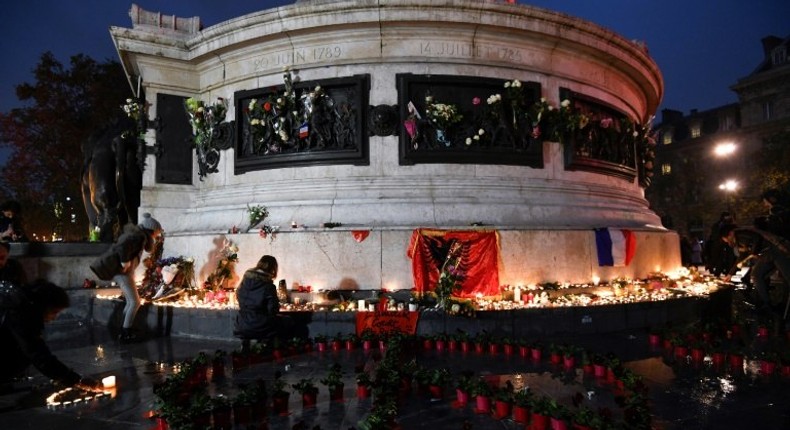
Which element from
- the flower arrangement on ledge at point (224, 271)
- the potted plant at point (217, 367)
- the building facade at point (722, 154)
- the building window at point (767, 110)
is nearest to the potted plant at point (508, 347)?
the potted plant at point (217, 367)

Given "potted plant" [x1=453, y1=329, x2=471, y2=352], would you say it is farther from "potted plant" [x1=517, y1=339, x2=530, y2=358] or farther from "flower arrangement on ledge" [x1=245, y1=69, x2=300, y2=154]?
"flower arrangement on ledge" [x1=245, y1=69, x2=300, y2=154]

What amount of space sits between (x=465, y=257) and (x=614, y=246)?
11.8 feet

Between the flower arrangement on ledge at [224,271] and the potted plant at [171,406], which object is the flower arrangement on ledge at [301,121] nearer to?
the flower arrangement on ledge at [224,271]

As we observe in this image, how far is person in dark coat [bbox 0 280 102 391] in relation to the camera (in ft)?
17.0

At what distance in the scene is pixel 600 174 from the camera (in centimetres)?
1321

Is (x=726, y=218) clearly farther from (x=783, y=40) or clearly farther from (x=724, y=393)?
(x=783, y=40)

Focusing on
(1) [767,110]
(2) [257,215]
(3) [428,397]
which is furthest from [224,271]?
(1) [767,110]

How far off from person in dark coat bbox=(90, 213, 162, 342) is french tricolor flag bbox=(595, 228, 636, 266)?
900cm

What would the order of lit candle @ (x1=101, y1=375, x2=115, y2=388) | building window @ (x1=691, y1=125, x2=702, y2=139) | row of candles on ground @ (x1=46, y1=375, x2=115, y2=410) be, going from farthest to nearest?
building window @ (x1=691, y1=125, x2=702, y2=139), lit candle @ (x1=101, y1=375, x2=115, y2=388), row of candles on ground @ (x1=46, y1=375, x2=115, y2=410)

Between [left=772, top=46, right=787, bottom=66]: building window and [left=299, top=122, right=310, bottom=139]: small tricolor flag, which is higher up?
[left=772, top=46, right=787, bottom=66]: building window

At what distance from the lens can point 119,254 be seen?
8.84 meters

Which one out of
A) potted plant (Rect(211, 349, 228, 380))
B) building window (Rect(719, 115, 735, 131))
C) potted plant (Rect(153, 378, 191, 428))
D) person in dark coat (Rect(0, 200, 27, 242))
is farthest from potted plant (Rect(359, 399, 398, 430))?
building window (Rect(719, 115, 735, 131))

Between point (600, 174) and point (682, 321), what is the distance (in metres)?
4.45

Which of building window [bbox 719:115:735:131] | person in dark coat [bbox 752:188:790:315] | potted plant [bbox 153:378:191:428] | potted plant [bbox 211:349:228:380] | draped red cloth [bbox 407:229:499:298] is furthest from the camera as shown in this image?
building window [bbox 719:115:735:131]
